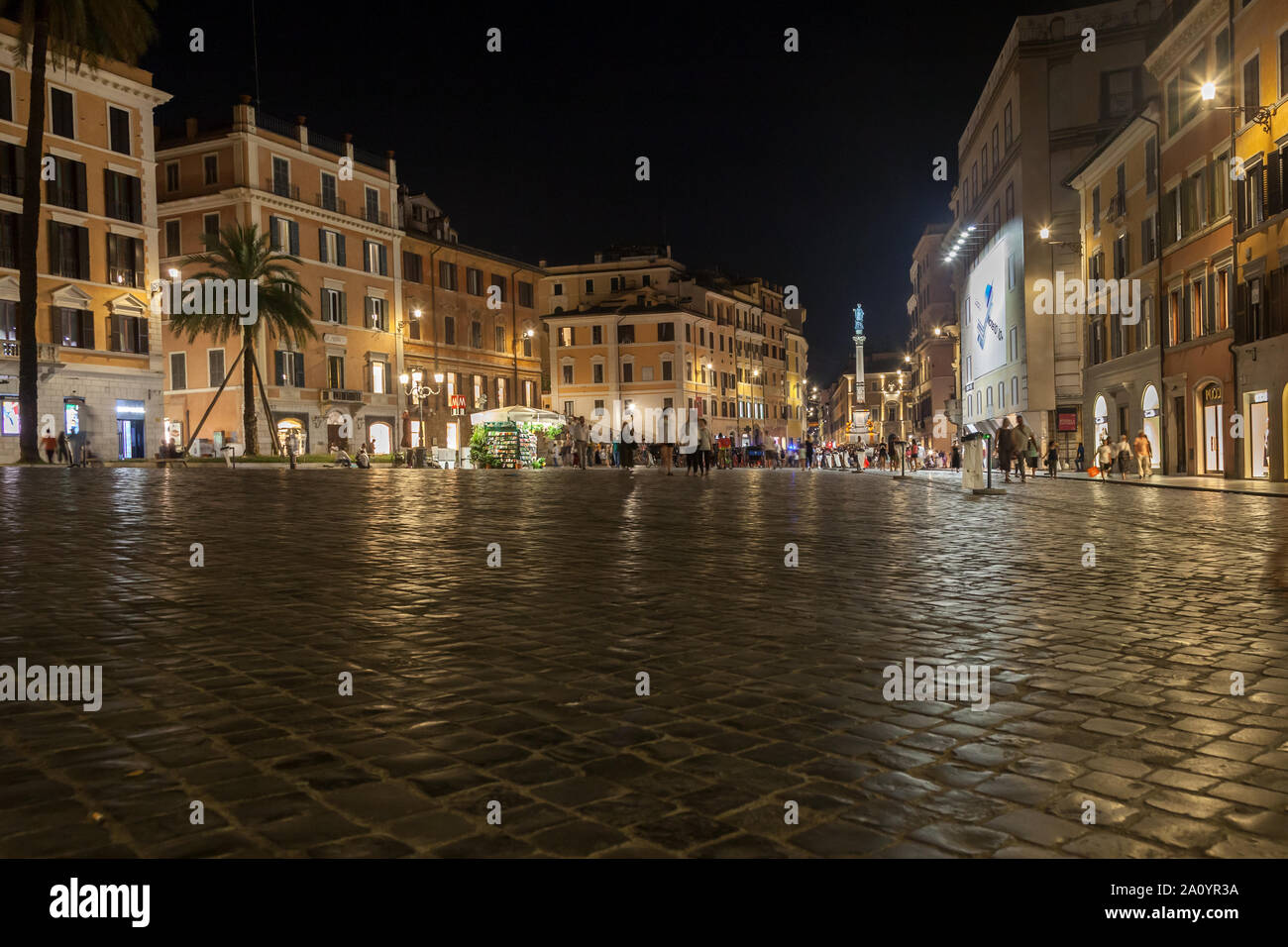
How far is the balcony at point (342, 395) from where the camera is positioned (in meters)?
56.5

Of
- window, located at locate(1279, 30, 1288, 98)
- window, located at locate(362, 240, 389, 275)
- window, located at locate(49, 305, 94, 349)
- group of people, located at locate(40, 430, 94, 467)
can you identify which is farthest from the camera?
window, located at locate(362, 240, 389, 275)

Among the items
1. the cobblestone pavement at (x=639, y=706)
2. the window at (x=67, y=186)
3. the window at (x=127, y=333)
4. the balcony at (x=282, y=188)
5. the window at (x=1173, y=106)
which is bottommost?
the cobblestone pavement at (x=639, y=706)

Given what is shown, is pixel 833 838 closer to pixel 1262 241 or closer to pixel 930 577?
pixel 930 577

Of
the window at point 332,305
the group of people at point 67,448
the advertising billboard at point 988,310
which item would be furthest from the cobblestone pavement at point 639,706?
the window at point 332,305

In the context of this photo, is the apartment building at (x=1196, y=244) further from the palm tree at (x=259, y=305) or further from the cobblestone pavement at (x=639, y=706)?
the palm tree at (x=259, y=305)

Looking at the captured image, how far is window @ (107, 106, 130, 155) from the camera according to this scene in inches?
1805

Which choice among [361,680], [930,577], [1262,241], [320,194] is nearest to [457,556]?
[930,577]

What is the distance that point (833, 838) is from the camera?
297 cm

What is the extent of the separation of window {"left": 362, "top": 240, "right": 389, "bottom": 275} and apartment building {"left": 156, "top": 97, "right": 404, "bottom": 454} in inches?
3.5

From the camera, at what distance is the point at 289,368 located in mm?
54625

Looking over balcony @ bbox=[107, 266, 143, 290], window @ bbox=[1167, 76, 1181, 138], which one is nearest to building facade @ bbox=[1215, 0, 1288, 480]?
window @ bbox=[1167, 76, 1181, 138]

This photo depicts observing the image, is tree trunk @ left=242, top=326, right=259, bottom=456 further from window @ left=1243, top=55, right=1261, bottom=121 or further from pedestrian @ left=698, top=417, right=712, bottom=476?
window @ left=1243, top=55, right=1261, bottom=121

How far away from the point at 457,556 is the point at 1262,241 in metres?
25.6

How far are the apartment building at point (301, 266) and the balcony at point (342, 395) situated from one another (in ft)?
0.21
